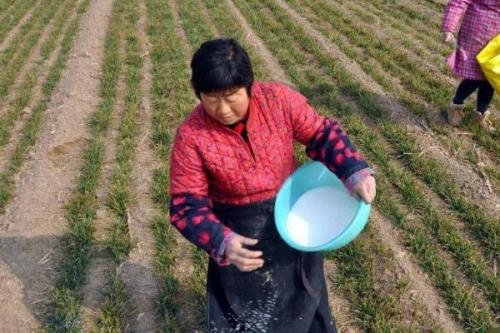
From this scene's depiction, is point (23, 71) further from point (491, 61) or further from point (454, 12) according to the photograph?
point (491, 61)

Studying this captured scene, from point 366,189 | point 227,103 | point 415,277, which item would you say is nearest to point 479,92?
point 415,277

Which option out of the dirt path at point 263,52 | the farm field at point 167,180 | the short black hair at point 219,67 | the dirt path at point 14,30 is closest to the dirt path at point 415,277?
the farm field at point 167,180

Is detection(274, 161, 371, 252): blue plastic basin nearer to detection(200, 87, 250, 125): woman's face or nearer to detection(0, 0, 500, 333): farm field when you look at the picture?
detection(200, 87, 250, 125): woman's face

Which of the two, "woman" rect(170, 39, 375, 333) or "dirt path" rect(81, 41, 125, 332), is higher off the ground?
"woman" rect(170, 39, 375, 333)

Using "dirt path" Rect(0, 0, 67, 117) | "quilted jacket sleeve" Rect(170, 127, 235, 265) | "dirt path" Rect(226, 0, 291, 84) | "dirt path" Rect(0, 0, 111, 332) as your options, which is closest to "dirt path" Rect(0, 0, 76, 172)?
"dirt path" Rect(0, 0, 67, 117)

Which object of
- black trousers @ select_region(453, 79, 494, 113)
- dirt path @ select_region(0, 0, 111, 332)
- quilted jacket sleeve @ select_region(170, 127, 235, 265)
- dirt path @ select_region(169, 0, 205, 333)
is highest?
quilted jacket sleeve @ select_region(170, 127, 235, 265)

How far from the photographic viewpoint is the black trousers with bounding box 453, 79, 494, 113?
4742 millimetres

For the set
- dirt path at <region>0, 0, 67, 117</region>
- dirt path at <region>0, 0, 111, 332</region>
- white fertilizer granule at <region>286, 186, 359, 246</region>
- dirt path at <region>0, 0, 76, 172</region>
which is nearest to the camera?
white fertilizer granule at <region>286, 186, 359, 246</region>

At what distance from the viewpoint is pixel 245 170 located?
199 centimetres

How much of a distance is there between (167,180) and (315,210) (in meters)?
2.54

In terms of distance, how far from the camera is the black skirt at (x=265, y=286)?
2.10 metres

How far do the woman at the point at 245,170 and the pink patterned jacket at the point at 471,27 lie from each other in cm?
293

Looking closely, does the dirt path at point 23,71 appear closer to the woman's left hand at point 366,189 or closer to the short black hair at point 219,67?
the short black hair at point 219,67

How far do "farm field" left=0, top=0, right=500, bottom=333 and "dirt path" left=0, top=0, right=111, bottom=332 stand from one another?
0.05 ft
